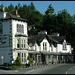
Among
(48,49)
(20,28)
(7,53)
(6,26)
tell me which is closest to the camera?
(7,53)

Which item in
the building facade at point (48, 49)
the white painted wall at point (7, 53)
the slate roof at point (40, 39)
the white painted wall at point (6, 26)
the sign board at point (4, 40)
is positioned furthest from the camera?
the slate roof at point (40, 39)

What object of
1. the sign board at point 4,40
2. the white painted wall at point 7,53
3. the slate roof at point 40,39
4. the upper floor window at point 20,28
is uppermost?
the upper floor window at point 20,28

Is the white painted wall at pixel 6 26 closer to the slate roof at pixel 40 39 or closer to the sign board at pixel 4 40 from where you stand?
the sign board at pixel 4 40

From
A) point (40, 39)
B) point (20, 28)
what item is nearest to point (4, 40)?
point (20, 28)

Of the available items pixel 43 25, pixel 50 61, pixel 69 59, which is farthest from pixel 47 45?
pixel 43 25

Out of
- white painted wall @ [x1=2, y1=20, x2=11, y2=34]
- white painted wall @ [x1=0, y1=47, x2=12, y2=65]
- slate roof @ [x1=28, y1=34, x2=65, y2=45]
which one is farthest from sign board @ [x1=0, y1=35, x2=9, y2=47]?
slate roof @ [x1=28, y1=34, x2=65, y2=45]

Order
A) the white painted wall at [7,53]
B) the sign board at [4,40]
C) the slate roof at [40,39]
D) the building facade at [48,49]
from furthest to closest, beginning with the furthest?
1. the slate roof at [40,39]
2. the building facade at [48,49]
3. the sign board at [4,40]
4. the white painted wall at [7,53]


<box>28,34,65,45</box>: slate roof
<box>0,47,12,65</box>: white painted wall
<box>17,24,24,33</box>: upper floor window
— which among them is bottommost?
<box>0,47,12,65</box>: white painted wall

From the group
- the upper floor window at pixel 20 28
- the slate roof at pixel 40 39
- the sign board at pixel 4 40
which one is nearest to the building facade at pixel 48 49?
the slate roof at pixel 40 39

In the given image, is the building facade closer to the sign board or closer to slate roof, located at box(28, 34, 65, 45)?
slate roof, located at box(28, 34, 65, 45)

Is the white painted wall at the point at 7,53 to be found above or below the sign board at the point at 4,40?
below

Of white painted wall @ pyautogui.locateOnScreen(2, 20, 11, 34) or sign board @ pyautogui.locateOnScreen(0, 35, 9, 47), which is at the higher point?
white painted wall @ pyautogui.locateOnScreen(2, 20, 11, 34)

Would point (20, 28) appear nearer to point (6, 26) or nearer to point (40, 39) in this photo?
point (6, 26)

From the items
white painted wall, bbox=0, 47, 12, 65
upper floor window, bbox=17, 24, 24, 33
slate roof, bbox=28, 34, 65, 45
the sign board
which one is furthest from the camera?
slate roof, bbox=28, 34, 65, 45
